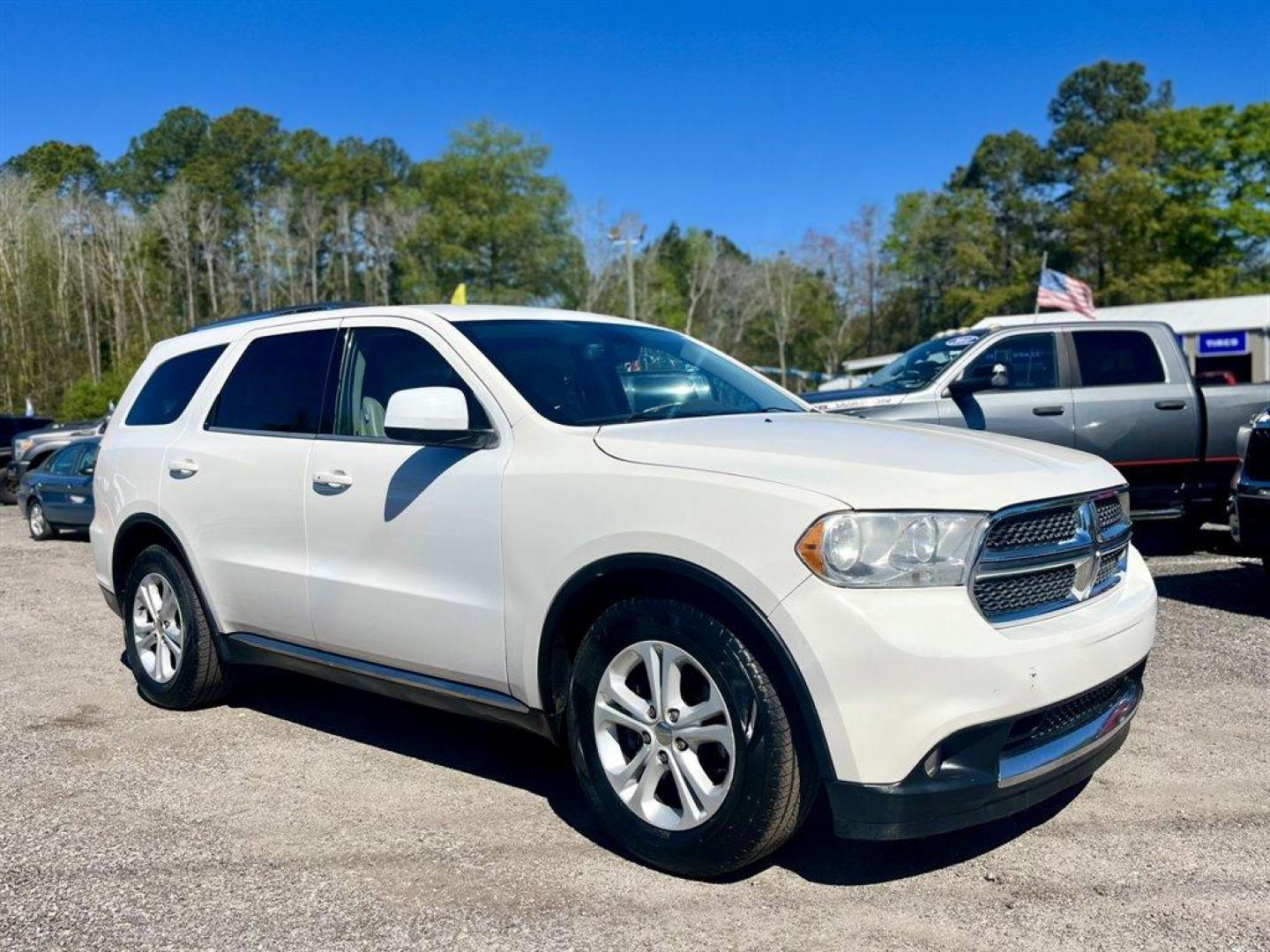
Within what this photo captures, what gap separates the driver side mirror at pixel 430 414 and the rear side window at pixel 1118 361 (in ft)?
22.8

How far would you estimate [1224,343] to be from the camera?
3167cm

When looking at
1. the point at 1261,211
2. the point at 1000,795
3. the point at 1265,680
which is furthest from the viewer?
the point at 1261,211

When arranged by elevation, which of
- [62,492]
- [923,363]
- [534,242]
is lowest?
[62,492]

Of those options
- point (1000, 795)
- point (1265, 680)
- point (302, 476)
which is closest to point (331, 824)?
point (302, 476)

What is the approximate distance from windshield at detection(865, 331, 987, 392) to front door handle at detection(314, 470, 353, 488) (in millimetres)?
6173

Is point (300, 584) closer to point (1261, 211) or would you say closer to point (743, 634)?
point (743, 634)

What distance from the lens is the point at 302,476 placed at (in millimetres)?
4621

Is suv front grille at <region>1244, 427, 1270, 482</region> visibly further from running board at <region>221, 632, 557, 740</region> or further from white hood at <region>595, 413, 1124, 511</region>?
running board at <region>221, 632, 557, 740</region>

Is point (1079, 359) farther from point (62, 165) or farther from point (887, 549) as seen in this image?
point (62, 165)

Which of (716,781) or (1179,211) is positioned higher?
(1179,211)

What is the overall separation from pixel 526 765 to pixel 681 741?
4.68 feet

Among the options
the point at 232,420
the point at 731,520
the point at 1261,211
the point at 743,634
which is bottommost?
the point at 743,634

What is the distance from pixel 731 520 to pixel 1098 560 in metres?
1.25

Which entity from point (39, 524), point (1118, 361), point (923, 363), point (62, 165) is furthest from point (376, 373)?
point (62, 165)
